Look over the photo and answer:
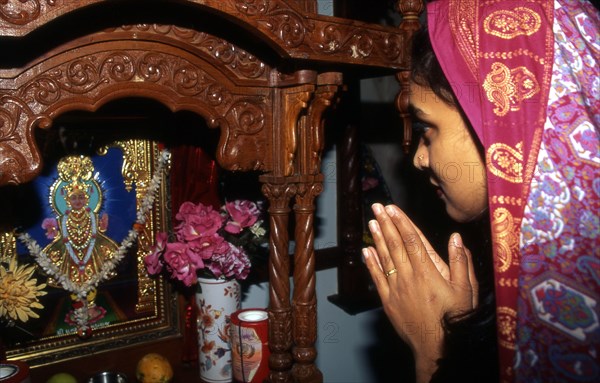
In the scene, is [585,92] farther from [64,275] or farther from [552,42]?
[64,275]

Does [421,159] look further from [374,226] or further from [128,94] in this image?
[128,94]

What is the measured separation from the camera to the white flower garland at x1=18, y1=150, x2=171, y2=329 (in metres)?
1.35

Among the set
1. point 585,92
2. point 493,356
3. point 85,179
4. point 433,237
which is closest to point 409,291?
point 493,356

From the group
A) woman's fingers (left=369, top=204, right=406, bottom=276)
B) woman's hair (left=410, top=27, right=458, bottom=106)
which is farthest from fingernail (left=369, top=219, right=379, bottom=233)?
woman's hair (left=410, top=27, right=458, bottom=106)

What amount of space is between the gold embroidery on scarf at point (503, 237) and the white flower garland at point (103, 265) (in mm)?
1023

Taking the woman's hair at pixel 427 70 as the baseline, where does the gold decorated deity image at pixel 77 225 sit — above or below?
below

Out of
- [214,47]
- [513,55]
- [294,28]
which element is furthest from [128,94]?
[513,55]

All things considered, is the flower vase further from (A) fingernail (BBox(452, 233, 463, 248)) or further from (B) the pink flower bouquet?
(A) fingernail (BBox(452, 233, 463, 248))

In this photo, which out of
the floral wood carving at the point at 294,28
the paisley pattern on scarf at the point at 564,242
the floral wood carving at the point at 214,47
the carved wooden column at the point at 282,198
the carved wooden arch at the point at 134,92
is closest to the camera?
the paisley pattern on scarf at the point at 564,242

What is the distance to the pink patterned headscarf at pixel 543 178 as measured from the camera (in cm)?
70

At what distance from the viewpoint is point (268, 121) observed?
1231mm

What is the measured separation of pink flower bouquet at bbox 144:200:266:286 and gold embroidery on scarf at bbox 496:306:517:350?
0.80 m

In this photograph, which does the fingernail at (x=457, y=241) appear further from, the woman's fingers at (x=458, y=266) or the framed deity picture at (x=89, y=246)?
the framed deity picture at (x=89, y=246)

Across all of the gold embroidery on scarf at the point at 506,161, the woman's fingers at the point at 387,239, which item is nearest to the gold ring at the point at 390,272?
the woman's fingers at the point at 387,239
